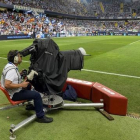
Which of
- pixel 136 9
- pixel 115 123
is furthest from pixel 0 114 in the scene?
pixel 136 9

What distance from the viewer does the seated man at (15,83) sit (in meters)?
3.48

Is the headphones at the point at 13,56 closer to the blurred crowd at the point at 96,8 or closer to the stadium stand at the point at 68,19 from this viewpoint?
the stadium stand at the point at 68,19

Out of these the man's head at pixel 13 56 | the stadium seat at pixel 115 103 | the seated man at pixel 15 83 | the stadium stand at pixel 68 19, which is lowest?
the stadium seat at pixel 115 103

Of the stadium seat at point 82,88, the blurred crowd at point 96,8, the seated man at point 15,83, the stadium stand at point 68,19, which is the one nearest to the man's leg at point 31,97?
the seated man at point 15,83

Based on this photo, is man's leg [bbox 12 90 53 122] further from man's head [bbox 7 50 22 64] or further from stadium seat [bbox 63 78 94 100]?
stadium seat [bbox 63 78 94 100]

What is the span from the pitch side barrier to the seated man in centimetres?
143

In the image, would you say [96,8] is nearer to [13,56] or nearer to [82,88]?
[82,88]

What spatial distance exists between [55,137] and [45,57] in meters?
1.64

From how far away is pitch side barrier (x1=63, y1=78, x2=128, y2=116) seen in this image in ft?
14.0

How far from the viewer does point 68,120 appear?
4.00 metres

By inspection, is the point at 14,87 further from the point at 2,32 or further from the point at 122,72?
the point at 2,32

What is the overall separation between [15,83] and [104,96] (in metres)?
2.15

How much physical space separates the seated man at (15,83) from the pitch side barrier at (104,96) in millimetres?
1431

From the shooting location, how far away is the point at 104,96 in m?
4.50
